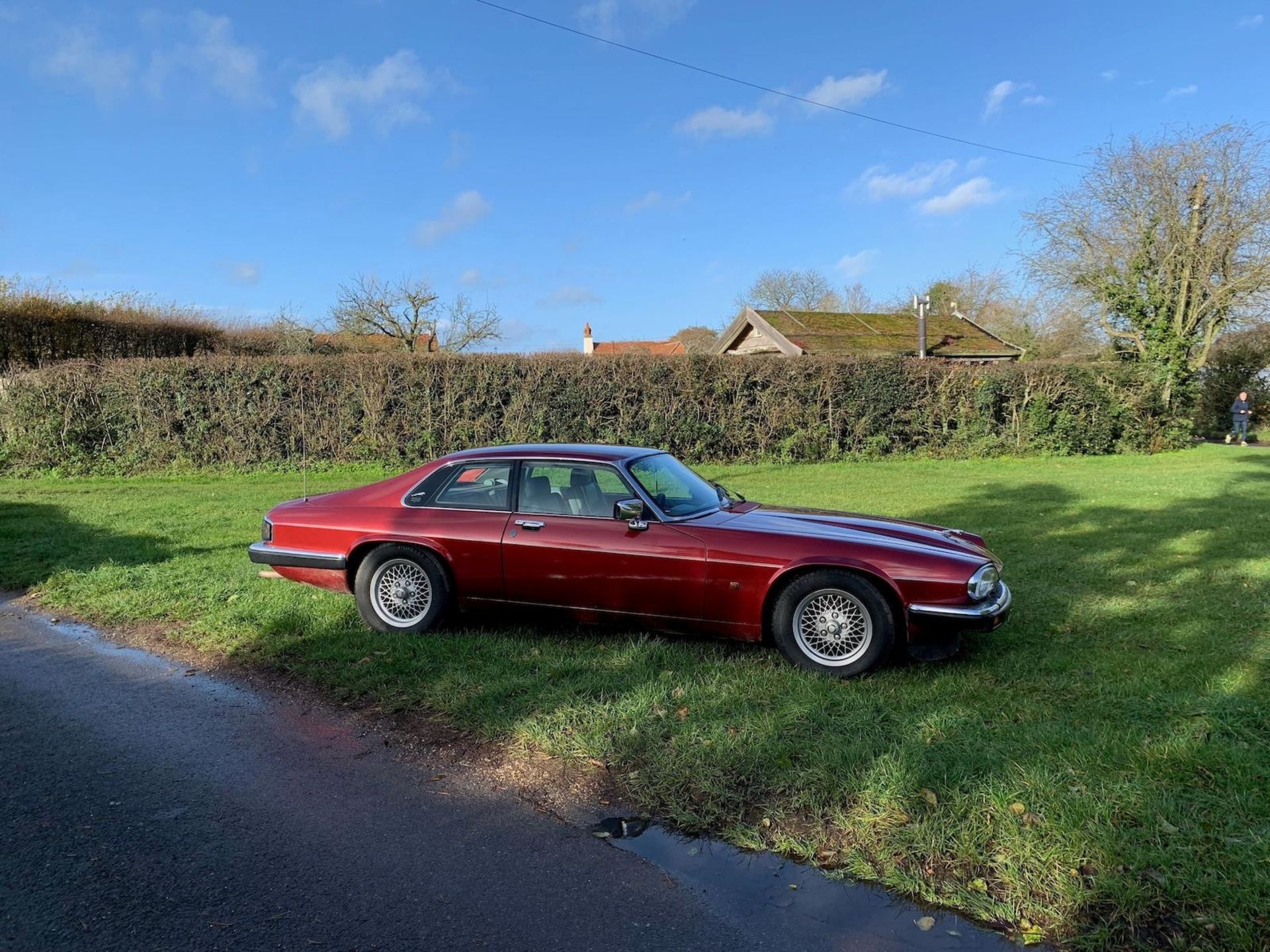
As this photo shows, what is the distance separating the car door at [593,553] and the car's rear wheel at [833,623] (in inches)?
21.2

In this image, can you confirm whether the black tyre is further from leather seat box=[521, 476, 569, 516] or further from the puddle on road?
the puddle on road

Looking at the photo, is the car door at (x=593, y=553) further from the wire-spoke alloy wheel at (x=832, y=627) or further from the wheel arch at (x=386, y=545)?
the wire-spoke alloy wheel at (x=832, y=627)

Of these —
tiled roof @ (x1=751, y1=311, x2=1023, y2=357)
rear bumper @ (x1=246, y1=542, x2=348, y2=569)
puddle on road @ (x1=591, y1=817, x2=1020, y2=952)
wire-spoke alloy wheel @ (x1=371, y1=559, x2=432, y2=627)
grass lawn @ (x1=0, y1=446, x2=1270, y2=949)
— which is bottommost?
puddle on road @ (x1=591, y1=817, x2=1020, y2=952)

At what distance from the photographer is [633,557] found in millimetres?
5230

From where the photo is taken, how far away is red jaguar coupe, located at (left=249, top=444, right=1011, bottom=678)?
16.0ft

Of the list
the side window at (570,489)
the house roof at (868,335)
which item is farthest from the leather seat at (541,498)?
the house roof at (868,335)

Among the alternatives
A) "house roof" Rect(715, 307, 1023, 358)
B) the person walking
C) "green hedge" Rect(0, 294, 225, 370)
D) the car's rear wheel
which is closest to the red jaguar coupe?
the car's rear wheel

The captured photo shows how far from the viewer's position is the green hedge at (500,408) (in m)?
16.9

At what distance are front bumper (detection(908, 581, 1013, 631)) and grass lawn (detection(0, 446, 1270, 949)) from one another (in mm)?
335

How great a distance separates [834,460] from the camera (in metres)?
19.5

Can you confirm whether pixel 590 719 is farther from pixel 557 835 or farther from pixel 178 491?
pixel 178 491

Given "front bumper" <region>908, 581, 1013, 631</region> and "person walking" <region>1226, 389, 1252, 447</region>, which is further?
"person walking" <region>1226, 389, 1252, 447</region>

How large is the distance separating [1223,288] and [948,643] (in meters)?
27.9

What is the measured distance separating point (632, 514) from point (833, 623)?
1.38 metres
